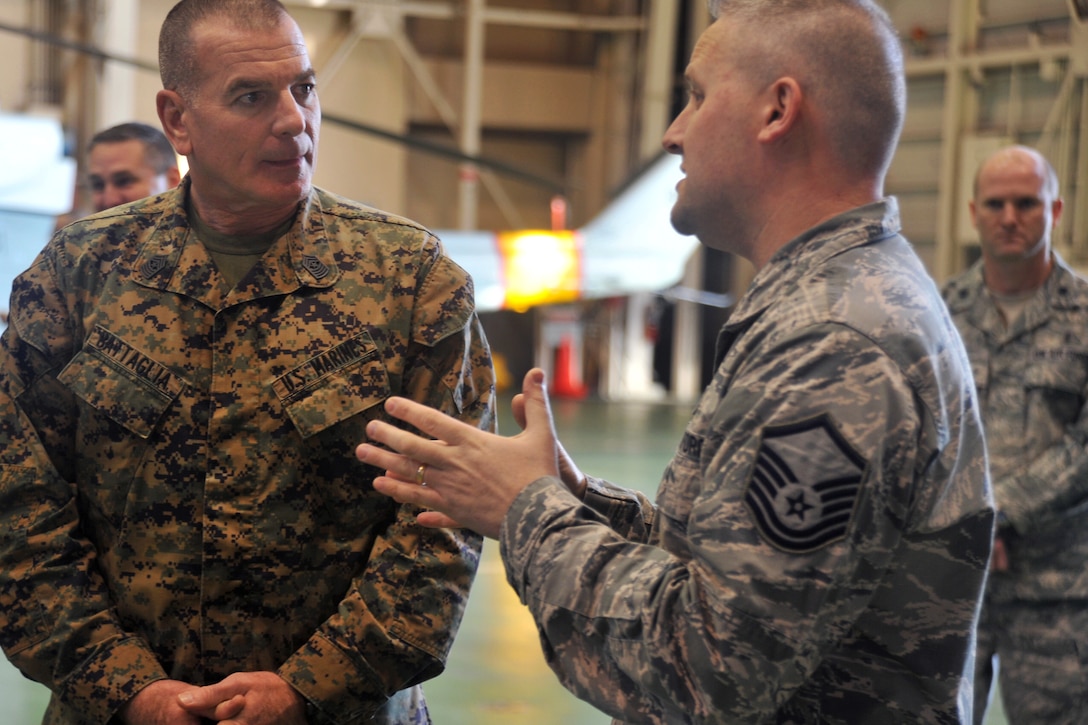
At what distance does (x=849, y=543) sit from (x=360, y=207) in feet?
3.62

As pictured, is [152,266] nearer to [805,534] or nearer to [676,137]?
[676,137]

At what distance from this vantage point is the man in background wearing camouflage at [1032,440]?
9.14ft

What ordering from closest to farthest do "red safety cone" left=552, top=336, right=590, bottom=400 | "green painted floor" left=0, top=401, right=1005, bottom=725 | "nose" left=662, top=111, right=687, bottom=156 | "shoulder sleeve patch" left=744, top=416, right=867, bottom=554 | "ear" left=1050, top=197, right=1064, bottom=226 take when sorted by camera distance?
"shoulder sleeve patch" left=744, top=416, right=867, bottom=554 < "nose" left=662, top=111, right=687, bottom=156 < "ear" left=1050, top=197, right=1064, bottom=226 < "green painted floor" left=0, top=401, right=1005, bottom=725 < "red safety cone" left=552, top=336, right=590, bottom=400

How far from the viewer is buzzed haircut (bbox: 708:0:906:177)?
123 cm

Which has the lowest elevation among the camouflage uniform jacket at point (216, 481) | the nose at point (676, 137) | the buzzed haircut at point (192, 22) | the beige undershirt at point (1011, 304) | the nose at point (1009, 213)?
the camouflage uniform jacket at point (216, 481)

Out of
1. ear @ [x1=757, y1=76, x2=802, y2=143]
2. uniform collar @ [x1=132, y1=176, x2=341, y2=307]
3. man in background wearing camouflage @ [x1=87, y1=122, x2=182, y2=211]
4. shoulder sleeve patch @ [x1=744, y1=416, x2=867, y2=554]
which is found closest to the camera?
shoulder sleeve patch @ [x1=744, y1=416, x2=867, y2=554]

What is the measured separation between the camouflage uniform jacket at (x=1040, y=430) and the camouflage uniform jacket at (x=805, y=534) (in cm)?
174

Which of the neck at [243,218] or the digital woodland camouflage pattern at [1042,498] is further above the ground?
the neck at [243,218]

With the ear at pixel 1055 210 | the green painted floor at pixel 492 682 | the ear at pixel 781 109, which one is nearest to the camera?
the ear at pixel 781 109

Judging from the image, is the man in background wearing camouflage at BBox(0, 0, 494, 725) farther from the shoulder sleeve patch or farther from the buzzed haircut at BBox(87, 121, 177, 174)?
the buzzed haircut at BBox(87, 121, 177, 174)

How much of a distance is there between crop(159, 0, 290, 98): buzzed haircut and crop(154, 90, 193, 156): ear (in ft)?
0.05

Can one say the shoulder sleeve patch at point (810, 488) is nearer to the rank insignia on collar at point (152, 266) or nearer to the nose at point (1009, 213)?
the rank insignia on collar at point (152, 266)

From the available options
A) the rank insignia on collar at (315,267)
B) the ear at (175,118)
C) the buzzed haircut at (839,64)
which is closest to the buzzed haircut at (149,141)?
the ear at (175,118)

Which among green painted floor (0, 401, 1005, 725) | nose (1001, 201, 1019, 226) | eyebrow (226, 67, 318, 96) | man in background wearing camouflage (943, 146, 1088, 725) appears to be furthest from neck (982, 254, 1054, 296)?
eyebrow (226, 67, 318, 96)
